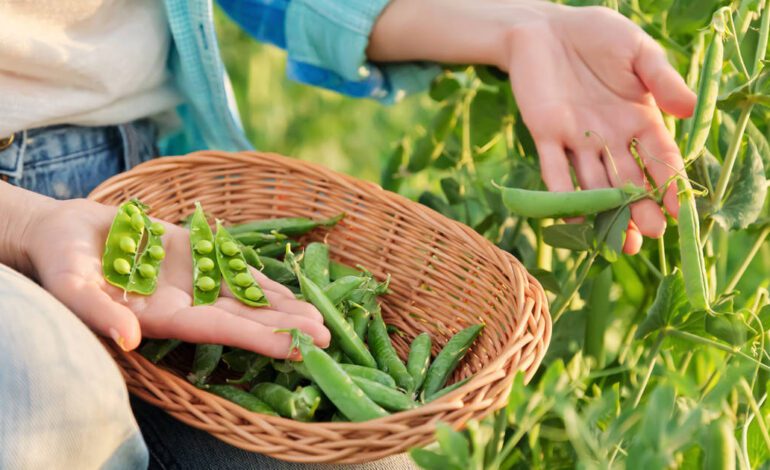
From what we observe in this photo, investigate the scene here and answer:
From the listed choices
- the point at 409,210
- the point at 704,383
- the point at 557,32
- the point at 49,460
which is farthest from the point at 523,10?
the point at 49,460

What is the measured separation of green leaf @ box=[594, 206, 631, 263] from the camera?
130 centimetres

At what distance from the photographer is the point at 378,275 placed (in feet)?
5.03

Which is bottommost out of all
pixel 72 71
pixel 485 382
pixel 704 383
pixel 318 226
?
pixel 704 383

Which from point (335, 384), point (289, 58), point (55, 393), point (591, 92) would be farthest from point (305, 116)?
point (55, 393)

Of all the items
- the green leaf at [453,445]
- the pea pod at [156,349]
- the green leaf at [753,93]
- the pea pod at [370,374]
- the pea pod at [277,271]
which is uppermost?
the green leaf at [753,93]

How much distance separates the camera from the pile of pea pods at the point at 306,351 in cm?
114

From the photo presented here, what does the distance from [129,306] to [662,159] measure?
0.82 metres

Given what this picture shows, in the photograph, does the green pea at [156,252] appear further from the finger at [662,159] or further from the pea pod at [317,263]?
the finger at [662,159]

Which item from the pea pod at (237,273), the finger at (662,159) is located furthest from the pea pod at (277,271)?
the finger at (662,159)

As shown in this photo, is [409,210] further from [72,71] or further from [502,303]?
[72,71]

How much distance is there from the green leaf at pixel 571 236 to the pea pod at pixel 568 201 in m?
0.02

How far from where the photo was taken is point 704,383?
1.56m

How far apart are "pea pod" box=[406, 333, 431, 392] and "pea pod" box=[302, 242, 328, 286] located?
0.19 metres

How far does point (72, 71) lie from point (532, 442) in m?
0.96
